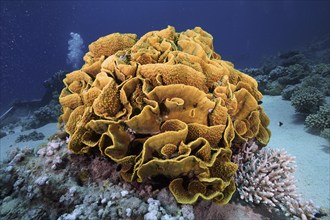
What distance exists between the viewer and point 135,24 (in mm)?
133125

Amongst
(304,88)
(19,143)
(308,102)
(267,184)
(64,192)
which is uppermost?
(304,88)

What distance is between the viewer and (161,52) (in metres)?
3.01

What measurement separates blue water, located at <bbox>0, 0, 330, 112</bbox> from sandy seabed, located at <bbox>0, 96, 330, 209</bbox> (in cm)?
5771

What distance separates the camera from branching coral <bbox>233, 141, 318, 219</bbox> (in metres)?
3.07

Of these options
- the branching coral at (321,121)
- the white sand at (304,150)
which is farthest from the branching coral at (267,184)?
the branching coral at (321,121)

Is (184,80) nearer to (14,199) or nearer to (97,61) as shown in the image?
(97,61)

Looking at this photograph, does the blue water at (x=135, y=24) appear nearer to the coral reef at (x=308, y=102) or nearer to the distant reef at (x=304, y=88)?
the distant reef at (x=304, y=88)

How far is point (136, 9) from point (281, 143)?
146341 mm

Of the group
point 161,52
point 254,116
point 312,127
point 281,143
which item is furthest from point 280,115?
point 161,52

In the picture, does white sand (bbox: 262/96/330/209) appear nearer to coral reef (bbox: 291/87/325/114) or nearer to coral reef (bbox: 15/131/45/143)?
coral reef (bbox: 291/87/325/114)

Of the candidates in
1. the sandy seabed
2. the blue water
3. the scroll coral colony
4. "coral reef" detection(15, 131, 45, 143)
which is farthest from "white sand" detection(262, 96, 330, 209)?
the blue water

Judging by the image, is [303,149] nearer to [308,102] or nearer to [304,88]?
[308,102]

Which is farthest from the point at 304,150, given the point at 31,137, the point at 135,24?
the point at 135,24

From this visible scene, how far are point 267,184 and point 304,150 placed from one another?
3.05m
